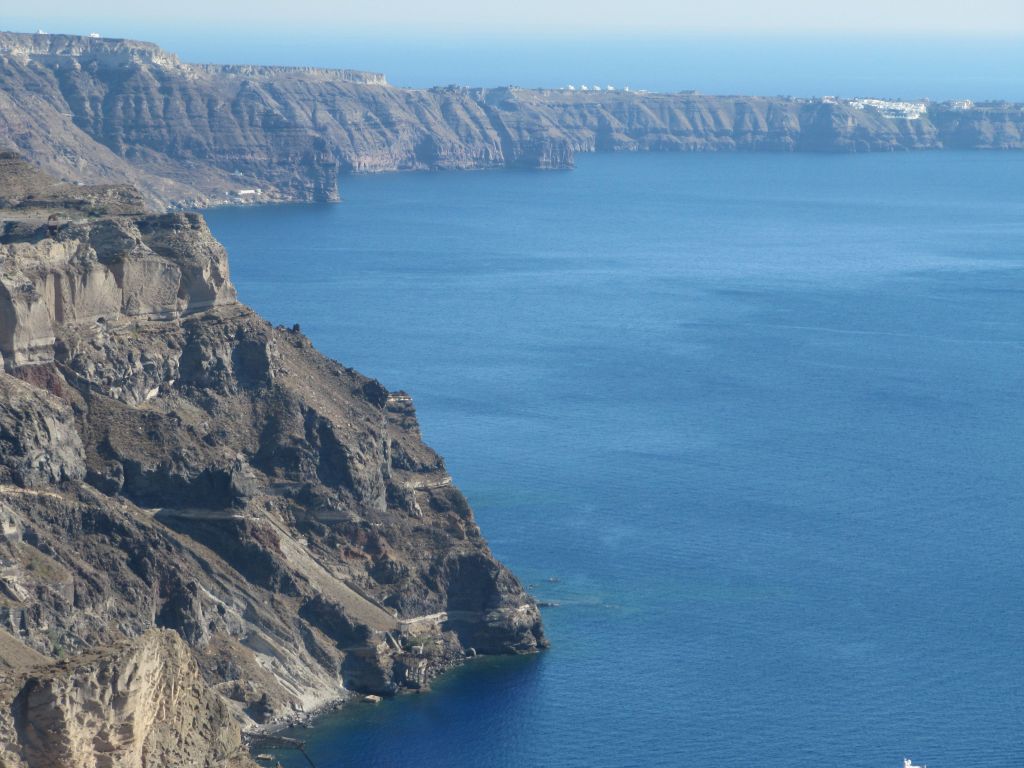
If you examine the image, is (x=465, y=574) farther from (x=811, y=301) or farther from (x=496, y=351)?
(x=811, y=301)

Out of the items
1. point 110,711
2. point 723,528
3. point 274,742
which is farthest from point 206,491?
point 110,711

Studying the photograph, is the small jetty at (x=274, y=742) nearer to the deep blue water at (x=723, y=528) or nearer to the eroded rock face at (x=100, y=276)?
the deep blue water at (x=723, y=528)

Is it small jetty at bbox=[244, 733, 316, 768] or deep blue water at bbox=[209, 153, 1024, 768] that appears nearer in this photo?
small jetty at bbox=[244, 733, 316, 768]

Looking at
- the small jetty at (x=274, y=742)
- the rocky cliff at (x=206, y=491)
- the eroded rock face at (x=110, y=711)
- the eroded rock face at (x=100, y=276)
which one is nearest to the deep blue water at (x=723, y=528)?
the small jetty at (x=274, y=742)

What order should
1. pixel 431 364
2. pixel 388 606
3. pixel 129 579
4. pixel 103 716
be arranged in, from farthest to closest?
pixel 431 364, pixel 388 606, pixel 129 579, pixel 103 716

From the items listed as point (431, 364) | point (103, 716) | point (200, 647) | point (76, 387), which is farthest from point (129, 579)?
point (431, 364)

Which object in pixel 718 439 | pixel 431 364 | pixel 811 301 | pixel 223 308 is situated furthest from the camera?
pixel 811 301

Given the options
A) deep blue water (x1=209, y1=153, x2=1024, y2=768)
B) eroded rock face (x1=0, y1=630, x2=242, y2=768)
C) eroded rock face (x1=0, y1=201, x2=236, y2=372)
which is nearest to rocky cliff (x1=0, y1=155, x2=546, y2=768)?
eroded rock face (x1=0, y1=201, x2=236, y2=372)

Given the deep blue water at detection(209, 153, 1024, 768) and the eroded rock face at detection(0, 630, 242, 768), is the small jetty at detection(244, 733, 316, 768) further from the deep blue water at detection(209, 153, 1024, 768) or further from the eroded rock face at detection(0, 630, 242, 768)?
the eroded rock face at detection(0, 630, 242, 768)

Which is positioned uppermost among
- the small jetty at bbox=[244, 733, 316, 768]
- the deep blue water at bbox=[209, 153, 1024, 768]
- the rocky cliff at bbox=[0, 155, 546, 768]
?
the rocky cliff at bbox=[0, 155, 546, 768]
